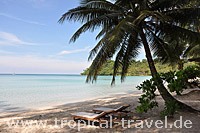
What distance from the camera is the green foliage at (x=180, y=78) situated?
5087mm

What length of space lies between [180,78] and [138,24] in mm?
2090

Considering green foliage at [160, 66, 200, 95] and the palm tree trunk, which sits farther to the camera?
the palm tree trunk

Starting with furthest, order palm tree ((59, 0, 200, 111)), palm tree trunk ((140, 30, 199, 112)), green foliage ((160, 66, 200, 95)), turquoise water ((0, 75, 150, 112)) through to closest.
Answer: turquoise water ((0, 75, 150, 112)) < palm tree ((59, 0, 200, 111)) < palm tree trunk ((140, 30, 199, 112)) < green foliage ((160, 66, 200, 95))

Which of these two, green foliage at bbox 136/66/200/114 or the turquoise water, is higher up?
green foliage at bbox 136/66/200/114

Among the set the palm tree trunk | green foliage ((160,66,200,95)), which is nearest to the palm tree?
the palm tree trunk

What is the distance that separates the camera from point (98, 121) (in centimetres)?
540

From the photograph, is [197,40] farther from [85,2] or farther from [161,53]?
[85,2]

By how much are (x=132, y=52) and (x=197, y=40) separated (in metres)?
2.16

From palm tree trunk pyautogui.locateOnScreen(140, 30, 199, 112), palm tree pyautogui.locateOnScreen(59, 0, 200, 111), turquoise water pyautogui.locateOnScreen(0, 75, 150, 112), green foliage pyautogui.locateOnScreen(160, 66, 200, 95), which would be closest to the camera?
green foliage pyautogui.locateOnScreen(160, 66, 200, 95)

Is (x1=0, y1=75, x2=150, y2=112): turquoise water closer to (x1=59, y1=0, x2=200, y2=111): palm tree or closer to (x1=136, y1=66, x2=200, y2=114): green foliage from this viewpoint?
(x1=59, y1=0, x2=200, y2=111): palm tree

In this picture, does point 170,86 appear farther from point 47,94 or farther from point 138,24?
point 47,94

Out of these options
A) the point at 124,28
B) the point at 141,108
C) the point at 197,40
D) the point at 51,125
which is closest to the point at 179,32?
the point at 197,40

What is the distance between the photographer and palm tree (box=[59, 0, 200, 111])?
624 cm

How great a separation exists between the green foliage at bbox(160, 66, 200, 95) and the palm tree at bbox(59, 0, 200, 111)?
43cm
